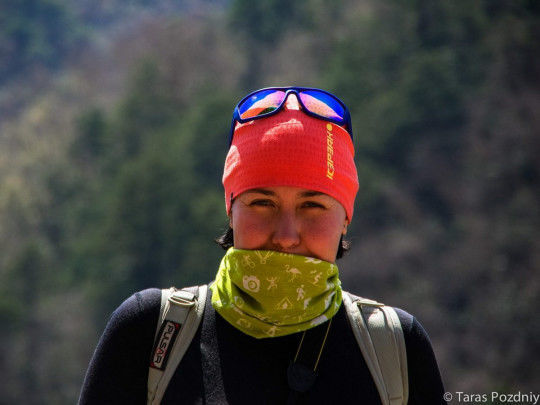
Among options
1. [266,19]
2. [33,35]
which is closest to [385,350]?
[266,19]

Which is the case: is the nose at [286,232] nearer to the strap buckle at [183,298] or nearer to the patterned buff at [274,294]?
the patterned buff at [274,294]

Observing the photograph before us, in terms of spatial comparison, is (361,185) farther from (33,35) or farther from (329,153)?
(33,35)

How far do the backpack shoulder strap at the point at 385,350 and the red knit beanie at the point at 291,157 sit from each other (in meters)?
0.27

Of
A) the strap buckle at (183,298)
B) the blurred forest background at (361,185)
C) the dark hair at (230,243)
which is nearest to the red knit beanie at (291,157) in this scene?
the dark hair at (230,243)

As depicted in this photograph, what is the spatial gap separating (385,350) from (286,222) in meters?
0.36

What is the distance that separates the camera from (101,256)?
1018 inches

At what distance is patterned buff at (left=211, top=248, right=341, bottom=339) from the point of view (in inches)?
64.1

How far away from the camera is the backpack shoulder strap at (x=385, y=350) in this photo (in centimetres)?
159

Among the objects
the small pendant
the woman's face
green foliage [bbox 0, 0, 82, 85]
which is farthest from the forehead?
green foliage [bbox 0, 0, 82, 85]

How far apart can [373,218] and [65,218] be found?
43.2ft

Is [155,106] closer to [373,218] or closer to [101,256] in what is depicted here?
[101,256]

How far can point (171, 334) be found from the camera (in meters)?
1.59

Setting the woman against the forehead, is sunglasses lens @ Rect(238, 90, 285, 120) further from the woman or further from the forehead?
the forehead

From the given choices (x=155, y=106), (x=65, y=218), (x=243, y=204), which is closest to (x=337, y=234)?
(x=243, y=204)
